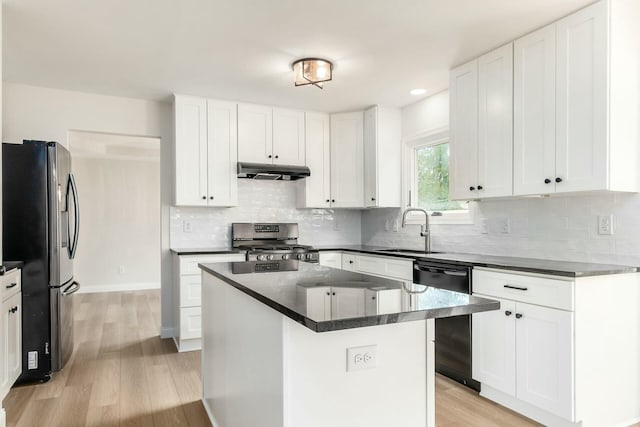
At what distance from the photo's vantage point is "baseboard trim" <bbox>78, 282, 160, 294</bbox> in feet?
22.2

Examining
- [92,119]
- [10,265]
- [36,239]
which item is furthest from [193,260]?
[92,119]

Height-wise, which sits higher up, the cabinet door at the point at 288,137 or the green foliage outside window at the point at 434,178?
the cabinet door at the point at 288,137

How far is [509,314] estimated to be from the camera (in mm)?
2430

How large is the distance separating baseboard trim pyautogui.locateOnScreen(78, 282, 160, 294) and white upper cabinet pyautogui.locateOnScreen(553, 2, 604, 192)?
6581mm

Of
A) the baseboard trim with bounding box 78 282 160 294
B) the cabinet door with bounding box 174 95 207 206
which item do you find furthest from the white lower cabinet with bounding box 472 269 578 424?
the baseboard trim with bounding box 78 282 160 294

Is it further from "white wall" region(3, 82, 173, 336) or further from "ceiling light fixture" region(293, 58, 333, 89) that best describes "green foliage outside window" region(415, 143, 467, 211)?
"white wall" region(3, 82, 173, 336)

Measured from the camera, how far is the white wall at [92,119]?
359cm

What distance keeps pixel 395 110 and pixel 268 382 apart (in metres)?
3.46

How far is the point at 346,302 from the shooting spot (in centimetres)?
129

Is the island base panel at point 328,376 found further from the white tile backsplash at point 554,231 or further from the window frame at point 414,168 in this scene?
the window frame at point 414,168

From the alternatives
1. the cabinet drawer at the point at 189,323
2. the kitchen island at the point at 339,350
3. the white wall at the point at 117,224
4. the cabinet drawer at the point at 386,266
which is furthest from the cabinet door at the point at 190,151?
the white wall at the point at 117,224

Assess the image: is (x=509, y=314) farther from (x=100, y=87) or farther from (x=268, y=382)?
(x=100, y=87)

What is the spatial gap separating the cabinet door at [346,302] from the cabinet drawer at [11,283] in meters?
2.09

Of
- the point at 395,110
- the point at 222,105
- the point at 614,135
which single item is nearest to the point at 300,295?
the point at 614,135
